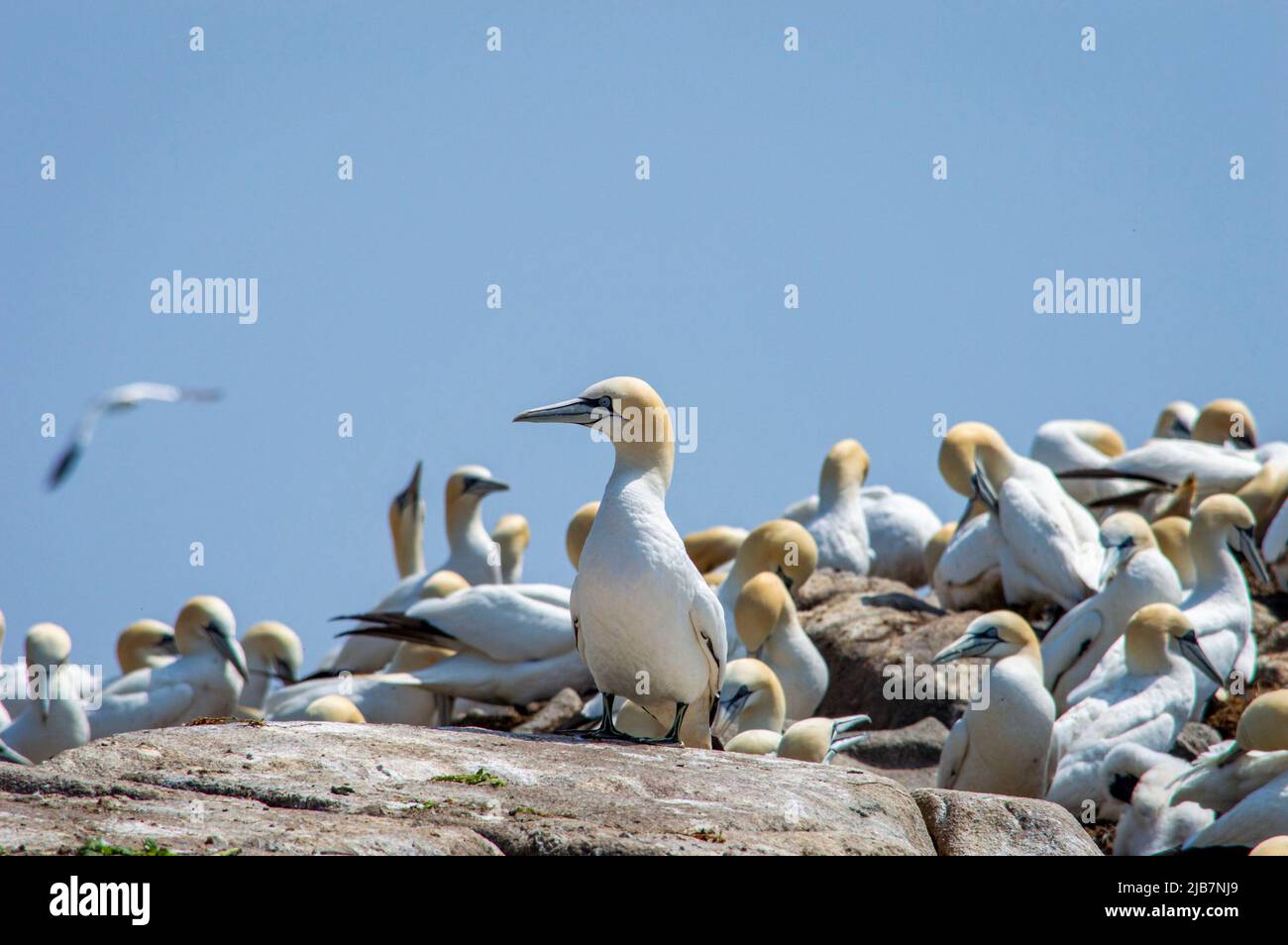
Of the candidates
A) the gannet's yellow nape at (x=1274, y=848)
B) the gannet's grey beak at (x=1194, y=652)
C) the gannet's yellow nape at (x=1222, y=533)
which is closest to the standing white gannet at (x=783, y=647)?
the gannet's grey beak at (x=1194, y=652)

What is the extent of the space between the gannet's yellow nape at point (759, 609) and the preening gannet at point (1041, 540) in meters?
2.40

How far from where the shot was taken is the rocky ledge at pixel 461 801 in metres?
5.49

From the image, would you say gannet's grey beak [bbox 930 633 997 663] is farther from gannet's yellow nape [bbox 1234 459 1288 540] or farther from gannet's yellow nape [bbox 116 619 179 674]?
gannet's yellow nape [bbox 116 619 179 674]

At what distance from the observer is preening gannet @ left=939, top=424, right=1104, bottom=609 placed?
45.0 feet

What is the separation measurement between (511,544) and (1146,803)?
9.42 metres

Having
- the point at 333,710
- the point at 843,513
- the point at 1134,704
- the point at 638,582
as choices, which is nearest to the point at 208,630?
the point at 333,710

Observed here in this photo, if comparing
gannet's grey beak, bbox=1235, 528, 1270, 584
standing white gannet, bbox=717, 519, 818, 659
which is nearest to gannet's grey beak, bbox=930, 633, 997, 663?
standing white gannet, bbox=717, 519, 818, 659

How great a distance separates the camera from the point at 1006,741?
34.9ft

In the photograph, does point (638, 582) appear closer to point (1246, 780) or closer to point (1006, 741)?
point (1006, 741)

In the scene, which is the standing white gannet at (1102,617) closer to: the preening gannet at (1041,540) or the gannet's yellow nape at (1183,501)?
the preening gannet at (1041,540)

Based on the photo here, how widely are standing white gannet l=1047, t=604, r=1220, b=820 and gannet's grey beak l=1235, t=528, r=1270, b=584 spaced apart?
7.72ft

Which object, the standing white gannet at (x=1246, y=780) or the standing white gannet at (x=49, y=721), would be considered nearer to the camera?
the standing white gannet at (x=1246, y=780)

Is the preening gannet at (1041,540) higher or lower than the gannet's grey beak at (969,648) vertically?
higher
